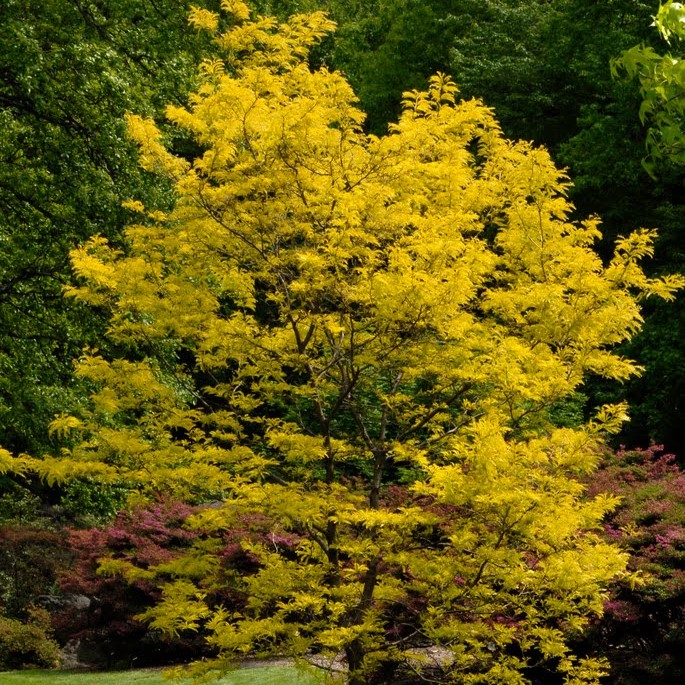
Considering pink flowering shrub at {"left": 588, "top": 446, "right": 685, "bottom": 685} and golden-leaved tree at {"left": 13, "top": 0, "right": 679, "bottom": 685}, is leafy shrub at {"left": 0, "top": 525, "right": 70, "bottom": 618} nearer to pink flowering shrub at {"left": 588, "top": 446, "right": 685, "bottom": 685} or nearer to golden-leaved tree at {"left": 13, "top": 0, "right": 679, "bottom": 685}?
golden-leaved tree at {"left": 13, "top": 0, "right": 679, "bottom": 685}

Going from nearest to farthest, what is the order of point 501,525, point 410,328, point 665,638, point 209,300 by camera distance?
point 501,525, point 410,328, point 209,300, point 665,638

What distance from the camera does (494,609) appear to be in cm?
616

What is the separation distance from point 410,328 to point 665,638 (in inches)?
142

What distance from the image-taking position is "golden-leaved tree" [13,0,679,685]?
5828 millimetres

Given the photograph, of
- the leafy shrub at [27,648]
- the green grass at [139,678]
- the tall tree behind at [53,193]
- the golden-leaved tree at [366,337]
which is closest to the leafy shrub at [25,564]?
the leafy shrub at [27,648]

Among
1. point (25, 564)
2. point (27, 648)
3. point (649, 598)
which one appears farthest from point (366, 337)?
point (25, 564)

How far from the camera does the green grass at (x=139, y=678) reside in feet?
31.2

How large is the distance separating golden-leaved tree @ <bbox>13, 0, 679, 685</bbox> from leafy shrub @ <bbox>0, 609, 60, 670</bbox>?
220 inches

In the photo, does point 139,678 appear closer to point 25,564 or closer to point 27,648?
point 27,648

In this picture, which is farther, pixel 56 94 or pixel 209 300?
pixel 56 94

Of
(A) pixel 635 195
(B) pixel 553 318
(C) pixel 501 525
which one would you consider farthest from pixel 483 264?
(A) pixel 635 195

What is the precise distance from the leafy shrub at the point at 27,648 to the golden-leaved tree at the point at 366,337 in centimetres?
559

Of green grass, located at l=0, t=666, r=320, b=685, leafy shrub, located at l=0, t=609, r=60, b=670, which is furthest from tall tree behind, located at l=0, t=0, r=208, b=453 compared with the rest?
green grass, located at l=0, t=666, r=320, b=685

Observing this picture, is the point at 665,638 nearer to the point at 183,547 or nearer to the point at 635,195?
the point at 183,547
